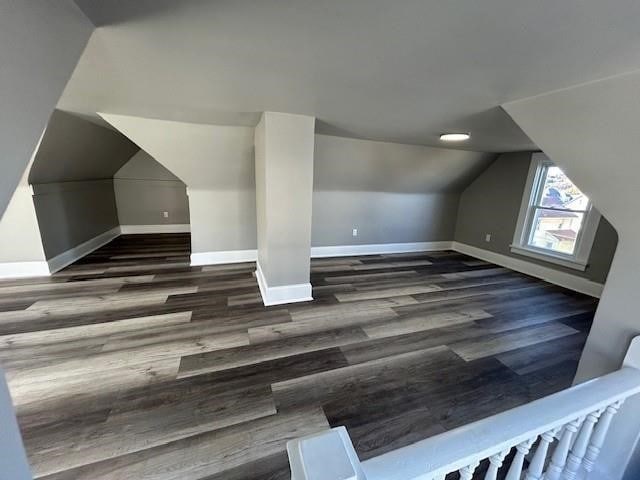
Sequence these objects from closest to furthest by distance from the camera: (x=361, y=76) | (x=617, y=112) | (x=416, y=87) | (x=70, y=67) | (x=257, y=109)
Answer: (x=70, y=67), (x=617, y=112), (x=361, y=76), (x=416, y=87), (x=257, y=109)

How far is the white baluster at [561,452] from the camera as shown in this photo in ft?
2.68

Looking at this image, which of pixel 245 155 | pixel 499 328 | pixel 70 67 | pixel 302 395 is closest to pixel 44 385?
pixel 302 395

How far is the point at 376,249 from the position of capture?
4.58 m

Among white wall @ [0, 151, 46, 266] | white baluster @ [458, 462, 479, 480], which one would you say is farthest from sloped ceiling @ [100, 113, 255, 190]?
white baluster @ [458, 462, 479, 480]

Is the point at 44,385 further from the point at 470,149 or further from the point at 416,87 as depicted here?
the point at 470,149

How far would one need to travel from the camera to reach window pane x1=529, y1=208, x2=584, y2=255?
341 cm

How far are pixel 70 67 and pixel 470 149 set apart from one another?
14.0ft

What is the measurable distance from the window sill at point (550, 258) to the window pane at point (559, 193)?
69cm

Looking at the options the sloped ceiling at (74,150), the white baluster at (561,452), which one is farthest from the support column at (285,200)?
the white baluster at (561,452)

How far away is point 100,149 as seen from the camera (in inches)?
141

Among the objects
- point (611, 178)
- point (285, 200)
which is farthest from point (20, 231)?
point (611, 178)

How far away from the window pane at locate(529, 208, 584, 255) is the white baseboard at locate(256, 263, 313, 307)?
3604mm

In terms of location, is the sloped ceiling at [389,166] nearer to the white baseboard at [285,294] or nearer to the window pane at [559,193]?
the window pane at [559,193]

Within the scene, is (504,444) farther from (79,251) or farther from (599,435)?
(79,251)
